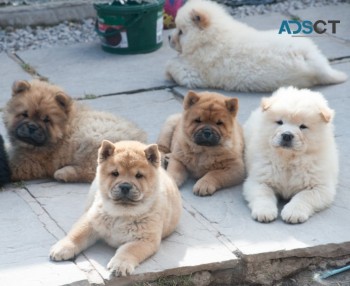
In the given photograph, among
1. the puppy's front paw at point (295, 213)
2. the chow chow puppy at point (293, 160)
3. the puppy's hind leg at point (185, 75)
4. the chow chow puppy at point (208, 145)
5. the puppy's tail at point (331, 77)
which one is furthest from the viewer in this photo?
the puppy's hind leg at point (185, 75)

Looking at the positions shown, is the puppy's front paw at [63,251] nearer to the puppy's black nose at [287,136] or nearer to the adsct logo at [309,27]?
the puppy's black nose at [287,136]

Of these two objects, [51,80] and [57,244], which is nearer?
[57,244]

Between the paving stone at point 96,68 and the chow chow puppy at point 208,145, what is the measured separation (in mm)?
2150

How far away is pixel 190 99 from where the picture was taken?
6172 millimetres

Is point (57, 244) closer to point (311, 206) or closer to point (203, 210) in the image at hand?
point (203, 210)

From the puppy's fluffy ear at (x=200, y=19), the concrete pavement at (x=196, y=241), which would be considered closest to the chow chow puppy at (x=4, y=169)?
the concrete pavement at (x=196, y=241)

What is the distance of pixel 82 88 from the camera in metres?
8.27

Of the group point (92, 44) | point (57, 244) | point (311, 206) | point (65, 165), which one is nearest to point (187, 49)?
point (92, 44)

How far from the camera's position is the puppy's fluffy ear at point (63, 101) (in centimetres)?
629

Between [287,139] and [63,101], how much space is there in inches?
73.9

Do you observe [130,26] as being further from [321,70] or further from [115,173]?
[115,173]

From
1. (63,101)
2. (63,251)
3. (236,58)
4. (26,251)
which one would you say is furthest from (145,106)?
(63,251)

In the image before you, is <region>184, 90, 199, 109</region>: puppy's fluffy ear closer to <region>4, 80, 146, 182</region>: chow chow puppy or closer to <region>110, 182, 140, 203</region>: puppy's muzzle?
<region>4, 80, 146, 182</region>: chow chow puppy

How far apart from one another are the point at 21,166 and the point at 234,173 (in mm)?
1694
